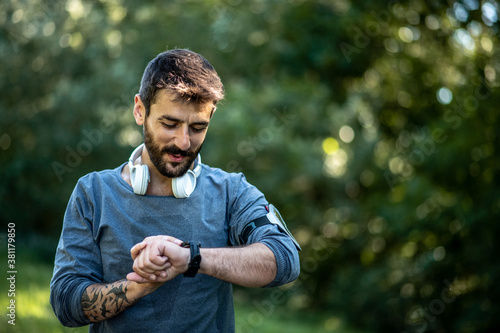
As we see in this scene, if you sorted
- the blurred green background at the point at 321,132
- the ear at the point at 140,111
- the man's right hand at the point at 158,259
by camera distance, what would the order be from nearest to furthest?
the man's right hand at the point at 158,259, the ear at the point at 140,111, the blurred green background at the point at 321,132

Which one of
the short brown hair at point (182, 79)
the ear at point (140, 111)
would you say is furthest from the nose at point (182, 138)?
the ear at point (140, 111)

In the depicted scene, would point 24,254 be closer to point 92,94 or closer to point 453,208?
point 92,94

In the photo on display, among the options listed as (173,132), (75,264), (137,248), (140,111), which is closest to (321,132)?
(140,111)

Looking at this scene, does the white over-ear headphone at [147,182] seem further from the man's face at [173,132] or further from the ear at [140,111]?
the ear at [140,111]

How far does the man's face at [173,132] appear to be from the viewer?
241 centimetres

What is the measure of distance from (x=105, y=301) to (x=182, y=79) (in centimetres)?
102

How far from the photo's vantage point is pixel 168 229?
8.00 feet

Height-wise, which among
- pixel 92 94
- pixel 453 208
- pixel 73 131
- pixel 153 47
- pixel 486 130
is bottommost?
pixel 453 208

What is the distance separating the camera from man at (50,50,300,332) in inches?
88.6

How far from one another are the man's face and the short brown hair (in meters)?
0.04

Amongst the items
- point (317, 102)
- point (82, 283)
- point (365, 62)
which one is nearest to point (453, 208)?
point (317, 102)

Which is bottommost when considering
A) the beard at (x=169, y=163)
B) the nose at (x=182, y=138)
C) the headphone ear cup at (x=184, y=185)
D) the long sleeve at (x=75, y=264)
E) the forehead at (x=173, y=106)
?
the long sleeve at (x=75, y=264)

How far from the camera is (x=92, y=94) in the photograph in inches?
541

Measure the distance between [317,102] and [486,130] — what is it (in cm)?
566
